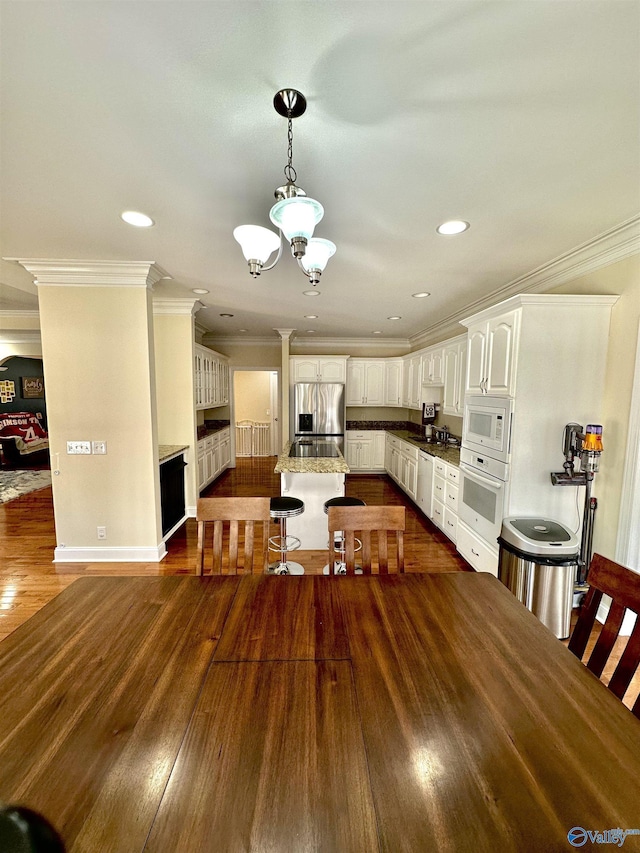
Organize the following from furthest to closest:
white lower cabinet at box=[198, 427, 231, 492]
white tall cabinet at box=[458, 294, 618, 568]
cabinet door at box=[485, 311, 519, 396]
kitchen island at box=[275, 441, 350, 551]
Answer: white lower cabinet at box=[198, 427, 231, 492]
kitchen island at box=[275, 441, 350, 551]
cabinet door at box=[485, 311, 519, 396]
white tall cabinet at box=[458, 294, 618, 568]

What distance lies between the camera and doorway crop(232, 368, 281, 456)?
26.0 ft

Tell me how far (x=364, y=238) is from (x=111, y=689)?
2.51 meters

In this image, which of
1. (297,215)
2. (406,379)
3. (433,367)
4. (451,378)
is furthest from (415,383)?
(297,215)

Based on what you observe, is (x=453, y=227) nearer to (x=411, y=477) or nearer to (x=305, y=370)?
(x=411, y=477)

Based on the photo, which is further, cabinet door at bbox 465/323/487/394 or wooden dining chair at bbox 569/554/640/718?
cabinet door at bbox 465/323/487/394

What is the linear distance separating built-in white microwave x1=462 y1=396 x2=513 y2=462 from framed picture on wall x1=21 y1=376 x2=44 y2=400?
1089 cm

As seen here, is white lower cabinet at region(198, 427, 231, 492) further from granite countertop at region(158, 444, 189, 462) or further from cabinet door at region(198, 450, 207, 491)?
granite countertop at region(158, 444, 189, 462)

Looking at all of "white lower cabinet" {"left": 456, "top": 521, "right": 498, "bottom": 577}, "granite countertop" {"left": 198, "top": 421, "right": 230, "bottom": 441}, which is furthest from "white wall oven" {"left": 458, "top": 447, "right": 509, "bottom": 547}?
"granite countertop" {"left": 198, "top": 421, "right": 230, "bottom": 441}

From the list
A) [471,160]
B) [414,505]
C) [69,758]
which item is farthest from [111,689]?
[414,505]

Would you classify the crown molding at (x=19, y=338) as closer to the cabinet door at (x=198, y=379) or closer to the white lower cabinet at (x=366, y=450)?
the cabinet door at (x=198, y=379)

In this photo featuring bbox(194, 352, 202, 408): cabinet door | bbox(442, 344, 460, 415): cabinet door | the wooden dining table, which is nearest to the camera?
the wooden dining table

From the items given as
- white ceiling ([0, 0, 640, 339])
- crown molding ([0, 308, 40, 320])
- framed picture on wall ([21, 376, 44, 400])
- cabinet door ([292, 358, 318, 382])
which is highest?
crown molding ([0, 308, 40, 320])

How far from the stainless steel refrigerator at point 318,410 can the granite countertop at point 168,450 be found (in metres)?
2.03

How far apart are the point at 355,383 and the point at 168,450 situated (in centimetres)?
347
